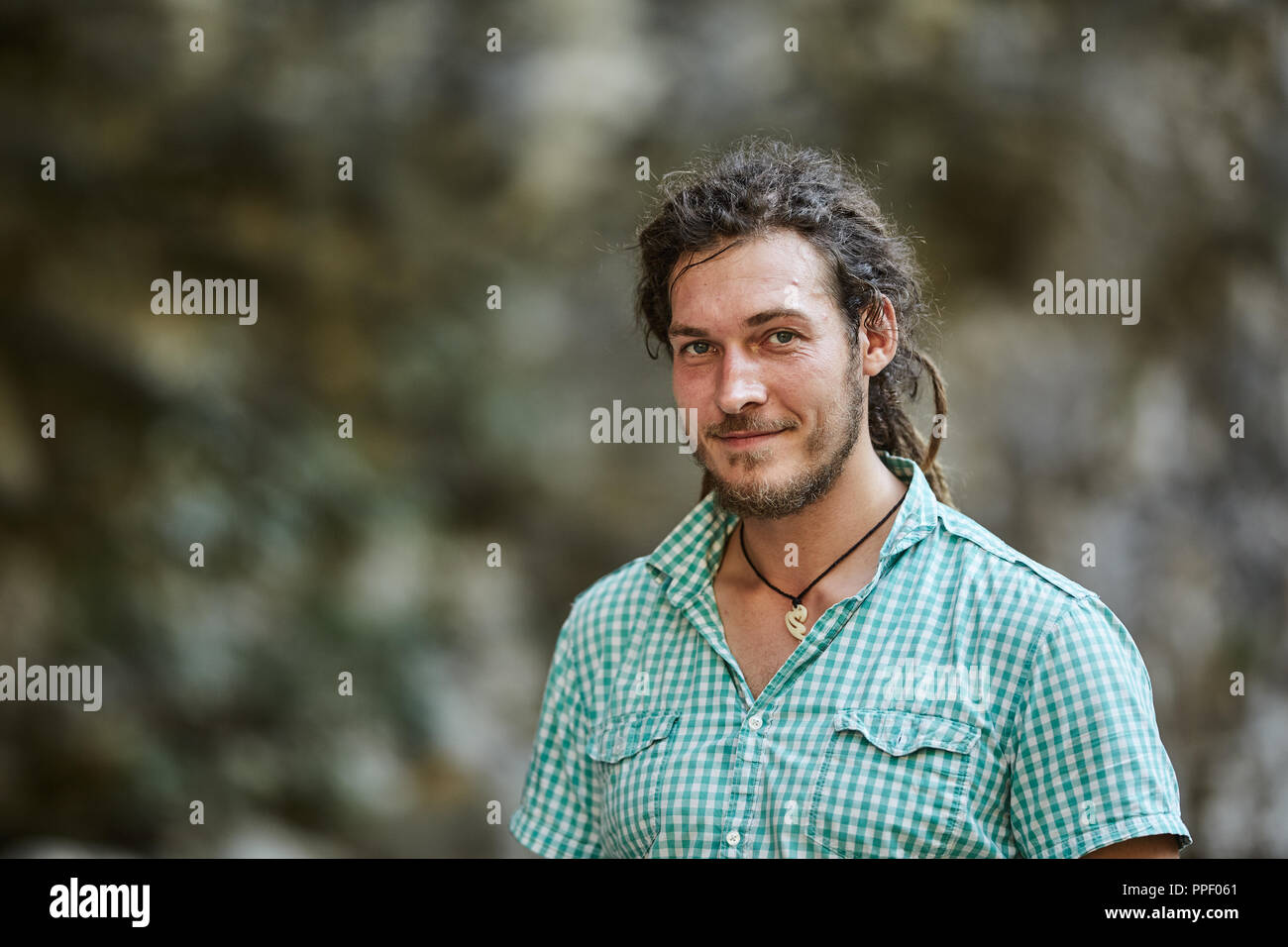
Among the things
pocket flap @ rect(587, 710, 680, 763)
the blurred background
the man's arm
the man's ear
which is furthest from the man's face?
the blurred background

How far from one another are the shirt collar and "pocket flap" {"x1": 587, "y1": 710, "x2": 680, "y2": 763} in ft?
0.53

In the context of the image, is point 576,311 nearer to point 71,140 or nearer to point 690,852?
point 71,140

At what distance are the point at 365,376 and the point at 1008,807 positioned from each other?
307 centimetres

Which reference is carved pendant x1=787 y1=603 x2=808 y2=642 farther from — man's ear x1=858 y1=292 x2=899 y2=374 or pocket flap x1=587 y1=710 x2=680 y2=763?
man's ear x1=858 y1=292 x2=899 y2=374

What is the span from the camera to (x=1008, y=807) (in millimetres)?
1294

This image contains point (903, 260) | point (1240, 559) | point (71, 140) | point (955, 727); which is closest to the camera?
point (955, 727)

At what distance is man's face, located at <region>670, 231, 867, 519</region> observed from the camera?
1.44m

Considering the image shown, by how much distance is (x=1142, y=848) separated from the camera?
124 cm

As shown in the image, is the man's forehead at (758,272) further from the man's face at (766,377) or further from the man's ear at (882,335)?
the man's ear at (882,335)

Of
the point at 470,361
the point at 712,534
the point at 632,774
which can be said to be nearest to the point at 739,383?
the point at 712,534

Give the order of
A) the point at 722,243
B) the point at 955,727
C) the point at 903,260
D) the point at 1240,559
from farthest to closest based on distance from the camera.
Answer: the point at 1240,559 → the point at 903,260 → the point at 722,243 → the point at 955,727

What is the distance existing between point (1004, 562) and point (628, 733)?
19.5 inches

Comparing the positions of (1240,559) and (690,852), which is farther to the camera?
(1240,559)
